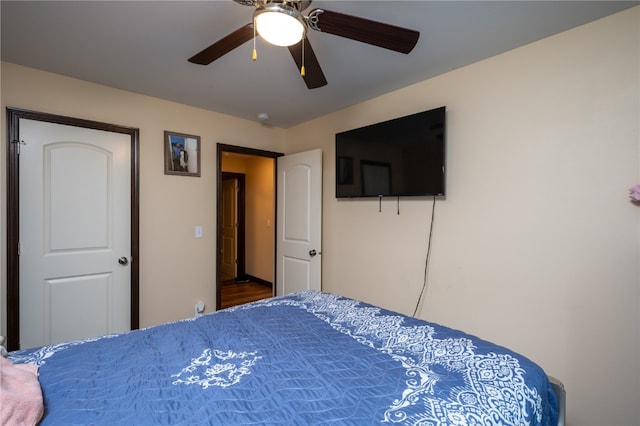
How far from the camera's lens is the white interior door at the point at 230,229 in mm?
5516

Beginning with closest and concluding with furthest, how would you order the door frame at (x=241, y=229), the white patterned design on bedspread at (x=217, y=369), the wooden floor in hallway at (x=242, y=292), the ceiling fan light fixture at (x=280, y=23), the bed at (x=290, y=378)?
1. the bed at (x=290, y=378)
2. the white patterned design on bedspread at (x=217, y=369)
3. the ceiling fan light fixture at (x=280, y=23)
4. the wooden floor in hallway at (x=242, y=292)
5. the door frame at (x=241, y=229)

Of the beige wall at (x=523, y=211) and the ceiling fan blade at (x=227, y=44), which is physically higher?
the ceiling fan blade at (x=227, y=44)

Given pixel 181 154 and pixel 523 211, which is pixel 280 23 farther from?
pixel 181 154

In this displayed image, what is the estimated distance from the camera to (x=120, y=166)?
254 cm

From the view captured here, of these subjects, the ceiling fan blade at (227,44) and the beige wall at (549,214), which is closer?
the ceiling fan blade at (227,44)

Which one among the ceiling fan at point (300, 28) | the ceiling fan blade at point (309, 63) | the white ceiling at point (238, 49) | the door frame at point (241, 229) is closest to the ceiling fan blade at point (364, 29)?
the ceiling fan at point (300, 28)

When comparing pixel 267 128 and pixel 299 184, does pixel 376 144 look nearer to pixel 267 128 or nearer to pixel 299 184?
pixel 299 184

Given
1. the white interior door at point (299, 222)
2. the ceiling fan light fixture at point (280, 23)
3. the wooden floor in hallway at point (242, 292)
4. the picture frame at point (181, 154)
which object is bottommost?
the wooden floor in hallway at point (242, 292)

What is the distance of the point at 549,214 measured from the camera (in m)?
1.75

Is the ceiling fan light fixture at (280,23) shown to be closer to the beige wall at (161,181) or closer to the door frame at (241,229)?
the beige wall at (161,181)

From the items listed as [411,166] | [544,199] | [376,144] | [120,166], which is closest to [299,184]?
[376,144]

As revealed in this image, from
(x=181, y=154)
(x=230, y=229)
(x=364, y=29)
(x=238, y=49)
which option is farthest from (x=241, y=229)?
(x=364, y=29)

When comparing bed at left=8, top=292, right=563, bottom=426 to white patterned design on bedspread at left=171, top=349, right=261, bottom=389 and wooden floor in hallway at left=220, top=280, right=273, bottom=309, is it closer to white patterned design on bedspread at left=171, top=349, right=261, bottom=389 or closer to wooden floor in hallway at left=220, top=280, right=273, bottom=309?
white patterned design on bedspread at left=171, top=349, right=261, bottom=389

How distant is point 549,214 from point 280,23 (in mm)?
1810
